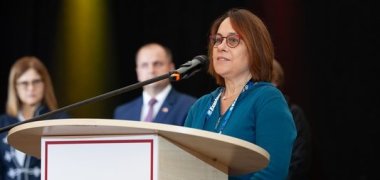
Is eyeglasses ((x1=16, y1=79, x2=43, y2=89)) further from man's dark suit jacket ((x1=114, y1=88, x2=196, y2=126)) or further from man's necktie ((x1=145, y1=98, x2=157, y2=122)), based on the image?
man's necktie ((x1=145, y1=98, x2=157, y2=122))

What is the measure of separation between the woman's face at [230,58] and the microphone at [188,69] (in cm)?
7

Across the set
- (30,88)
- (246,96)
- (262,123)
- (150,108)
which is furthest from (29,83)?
(262,123)

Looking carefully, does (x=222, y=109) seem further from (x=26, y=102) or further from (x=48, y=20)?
(x=48, y=20)

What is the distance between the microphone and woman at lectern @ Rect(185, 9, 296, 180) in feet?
0.14

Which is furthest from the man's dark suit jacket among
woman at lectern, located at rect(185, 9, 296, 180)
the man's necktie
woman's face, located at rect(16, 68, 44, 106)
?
woman at lectern, located at rect(185, 9, 296, 180)

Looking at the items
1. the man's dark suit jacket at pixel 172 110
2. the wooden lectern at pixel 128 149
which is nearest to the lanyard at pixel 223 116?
the wooden lectern at pixel 128 149

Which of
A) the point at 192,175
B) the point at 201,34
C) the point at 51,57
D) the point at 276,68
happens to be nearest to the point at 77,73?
the point at 51,57

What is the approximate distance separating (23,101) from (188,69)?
2.99m

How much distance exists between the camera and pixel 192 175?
2.07m

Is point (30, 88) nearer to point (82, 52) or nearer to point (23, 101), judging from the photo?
point (23, 101)

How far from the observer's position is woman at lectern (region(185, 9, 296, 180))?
7.91ft

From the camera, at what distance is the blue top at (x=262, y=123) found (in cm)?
237

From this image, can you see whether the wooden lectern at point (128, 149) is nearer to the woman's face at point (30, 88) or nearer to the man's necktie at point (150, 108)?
the man's necktie at point (150, 108)

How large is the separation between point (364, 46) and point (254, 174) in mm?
3406
